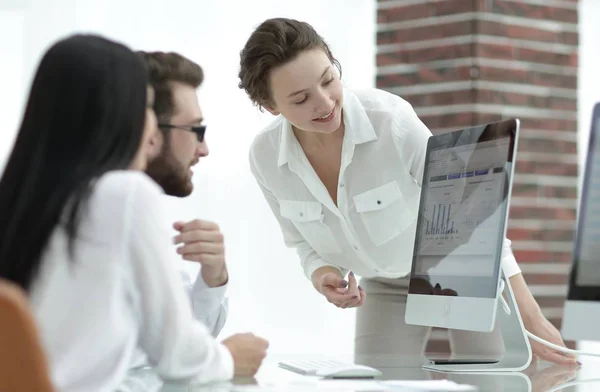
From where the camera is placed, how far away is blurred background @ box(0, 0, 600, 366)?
3.64 m

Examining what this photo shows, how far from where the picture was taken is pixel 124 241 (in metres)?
1.28

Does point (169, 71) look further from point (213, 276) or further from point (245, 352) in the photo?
point (245, 352)

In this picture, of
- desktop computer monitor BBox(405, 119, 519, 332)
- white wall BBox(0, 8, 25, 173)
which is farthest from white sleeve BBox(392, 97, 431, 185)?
white wall BBox(0, 8, 25, 173)

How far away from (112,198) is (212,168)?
2949 millimetres

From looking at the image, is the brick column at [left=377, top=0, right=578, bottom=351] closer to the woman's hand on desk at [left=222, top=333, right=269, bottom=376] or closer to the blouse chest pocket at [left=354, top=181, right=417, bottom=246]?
the blouse chest pocket at [left=354, top=181, right=417, bottom=246]

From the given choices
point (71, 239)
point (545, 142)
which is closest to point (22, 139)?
point (71, 239)

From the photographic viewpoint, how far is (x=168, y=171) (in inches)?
85.0

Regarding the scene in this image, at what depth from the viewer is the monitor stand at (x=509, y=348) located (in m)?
2.04

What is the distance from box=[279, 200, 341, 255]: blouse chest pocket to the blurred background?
106cm

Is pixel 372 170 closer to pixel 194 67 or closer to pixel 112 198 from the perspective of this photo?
pixel 194 67

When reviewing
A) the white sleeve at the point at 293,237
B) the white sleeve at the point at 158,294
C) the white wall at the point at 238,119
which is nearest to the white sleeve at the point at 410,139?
the white sleeve at the point at 293,237

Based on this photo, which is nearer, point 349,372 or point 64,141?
point 64,141

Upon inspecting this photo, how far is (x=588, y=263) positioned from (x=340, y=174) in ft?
3.44

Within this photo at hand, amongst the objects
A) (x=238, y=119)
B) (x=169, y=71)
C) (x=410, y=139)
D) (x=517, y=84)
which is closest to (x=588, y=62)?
(x=517, y=84)
